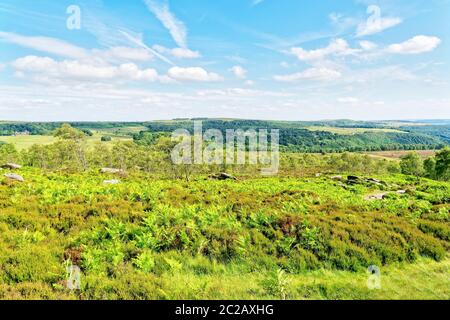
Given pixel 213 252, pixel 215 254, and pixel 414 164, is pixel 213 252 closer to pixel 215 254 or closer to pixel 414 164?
pixel 215 254

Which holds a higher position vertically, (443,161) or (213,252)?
(213,252)

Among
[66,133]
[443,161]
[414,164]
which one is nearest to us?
[443,161]

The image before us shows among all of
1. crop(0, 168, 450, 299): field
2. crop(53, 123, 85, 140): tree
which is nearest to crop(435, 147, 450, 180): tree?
crop(0, 168, 450, 299): field

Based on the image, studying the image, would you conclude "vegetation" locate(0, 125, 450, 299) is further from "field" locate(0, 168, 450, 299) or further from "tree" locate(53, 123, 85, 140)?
"tree" locate(53, 123, 85, 140)

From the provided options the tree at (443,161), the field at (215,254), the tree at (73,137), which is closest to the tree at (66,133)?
the tree at (73,137)

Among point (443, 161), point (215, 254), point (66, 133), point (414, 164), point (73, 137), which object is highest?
point (66, 133)

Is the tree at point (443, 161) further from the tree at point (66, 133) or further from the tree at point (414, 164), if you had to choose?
the tree at point (66, 133)

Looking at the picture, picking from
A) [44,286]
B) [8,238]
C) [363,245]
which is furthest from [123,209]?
[363,245]

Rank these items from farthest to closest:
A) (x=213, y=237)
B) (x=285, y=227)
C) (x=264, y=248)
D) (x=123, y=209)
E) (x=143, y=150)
Result: 1. (x=143, y=150)
2. (x=123, y=209)
3. (x=285, y=227)
4. (x=213, y=237)
5. (x=264, y=248)

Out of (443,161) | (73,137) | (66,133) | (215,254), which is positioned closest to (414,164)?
(443,161)

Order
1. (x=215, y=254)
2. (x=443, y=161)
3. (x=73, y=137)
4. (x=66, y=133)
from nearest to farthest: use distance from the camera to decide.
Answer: (x=215, y=254), (x=443, y=161), (x=66, y=133), (x=73, y=137)
